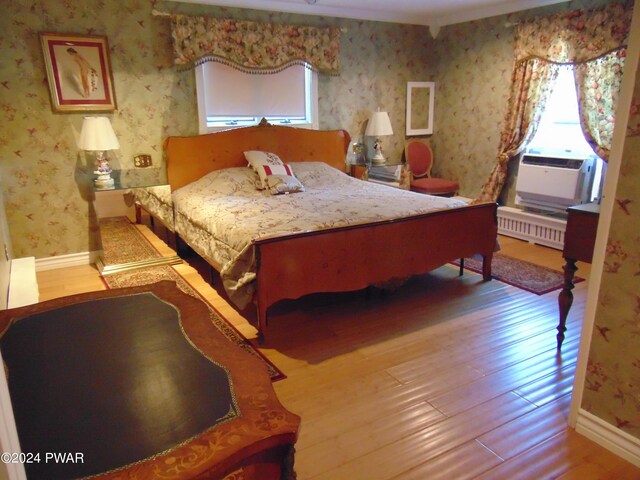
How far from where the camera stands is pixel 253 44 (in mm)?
4363

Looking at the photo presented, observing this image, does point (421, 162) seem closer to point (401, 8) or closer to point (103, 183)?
point (401, 8)

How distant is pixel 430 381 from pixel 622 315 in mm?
960

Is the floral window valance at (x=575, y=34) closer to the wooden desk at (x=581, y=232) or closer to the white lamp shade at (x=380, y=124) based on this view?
the white lamp shade at (x=380, y=124)

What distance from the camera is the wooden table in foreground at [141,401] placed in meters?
0.90

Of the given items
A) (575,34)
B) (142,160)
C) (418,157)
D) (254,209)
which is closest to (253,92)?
(142,160)

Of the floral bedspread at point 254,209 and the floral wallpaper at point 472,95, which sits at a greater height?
the floral wallpaper at point 472,95

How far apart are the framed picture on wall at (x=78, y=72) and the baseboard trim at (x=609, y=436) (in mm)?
4077

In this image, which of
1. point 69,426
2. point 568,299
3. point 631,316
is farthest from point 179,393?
point 568,299

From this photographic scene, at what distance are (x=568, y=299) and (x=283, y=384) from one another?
5.59 feet

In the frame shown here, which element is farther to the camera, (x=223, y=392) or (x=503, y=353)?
(x=503, y=353)

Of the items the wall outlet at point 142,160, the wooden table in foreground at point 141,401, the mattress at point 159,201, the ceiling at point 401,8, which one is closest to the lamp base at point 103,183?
the mattress at point 159,201

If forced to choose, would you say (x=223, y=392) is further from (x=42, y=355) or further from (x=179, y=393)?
(x=42, y=355)

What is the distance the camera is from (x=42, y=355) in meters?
1.25

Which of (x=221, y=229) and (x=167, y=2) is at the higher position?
(x=167, y=2)
